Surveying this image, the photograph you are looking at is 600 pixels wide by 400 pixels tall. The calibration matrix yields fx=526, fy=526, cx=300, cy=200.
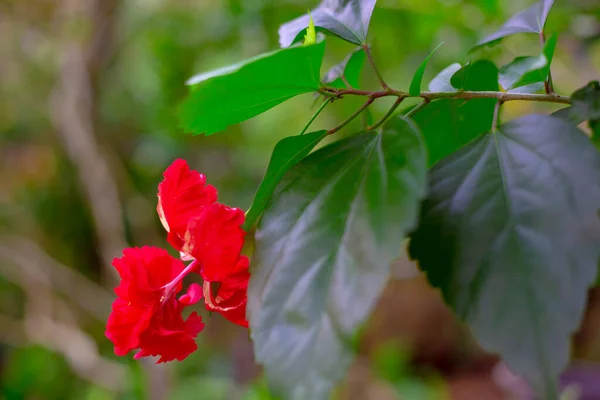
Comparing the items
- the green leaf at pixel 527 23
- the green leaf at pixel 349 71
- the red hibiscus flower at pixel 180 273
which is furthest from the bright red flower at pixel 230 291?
the green leaf at pixel 527 23

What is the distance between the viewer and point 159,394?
6.24 feet

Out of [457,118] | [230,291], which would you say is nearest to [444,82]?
[457,118]

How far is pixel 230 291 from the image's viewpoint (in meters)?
0.47

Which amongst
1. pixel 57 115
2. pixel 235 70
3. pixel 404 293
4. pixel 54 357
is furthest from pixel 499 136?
pixel 404 293

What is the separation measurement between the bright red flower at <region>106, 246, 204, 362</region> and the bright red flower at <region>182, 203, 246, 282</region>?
0.17 feet

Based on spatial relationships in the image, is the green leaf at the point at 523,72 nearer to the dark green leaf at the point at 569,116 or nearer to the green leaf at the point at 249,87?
the dark green leaf at the point at 569,116

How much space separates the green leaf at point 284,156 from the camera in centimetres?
45

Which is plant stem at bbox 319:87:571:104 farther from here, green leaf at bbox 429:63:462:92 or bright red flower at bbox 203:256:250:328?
bright red flower at bbox 203:256:250:328

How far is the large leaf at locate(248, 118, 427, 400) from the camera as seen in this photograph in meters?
0.33

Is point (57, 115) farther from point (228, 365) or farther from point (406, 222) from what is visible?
point (406, 222)

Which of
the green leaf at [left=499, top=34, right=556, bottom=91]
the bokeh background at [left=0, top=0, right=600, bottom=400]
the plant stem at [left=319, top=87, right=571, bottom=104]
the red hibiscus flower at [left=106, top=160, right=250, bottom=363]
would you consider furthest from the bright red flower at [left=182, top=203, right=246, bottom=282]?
the bokeh background at [left=0, top=0, right=600, bottom=400]

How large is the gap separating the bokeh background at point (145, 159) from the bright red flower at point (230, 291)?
728 millimetres

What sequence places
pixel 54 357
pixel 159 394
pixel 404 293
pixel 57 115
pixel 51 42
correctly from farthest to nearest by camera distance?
1. pixel 404 293
2. pixel 54 357
3. pixel 51 42
4. pixel 57 115
5. pixel 159 394

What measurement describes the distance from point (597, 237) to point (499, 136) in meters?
0.11
